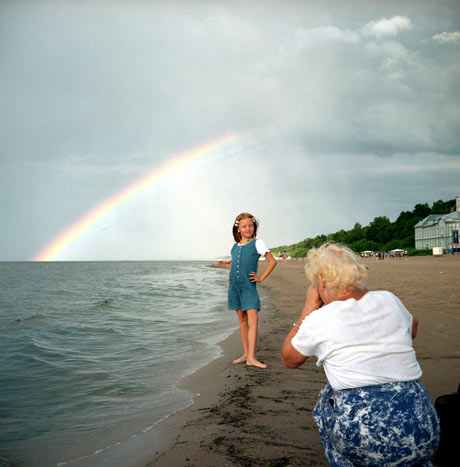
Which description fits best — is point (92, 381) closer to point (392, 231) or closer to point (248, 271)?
Result: point (248, 271)

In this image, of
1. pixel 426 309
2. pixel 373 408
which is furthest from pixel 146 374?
pixel 426 309

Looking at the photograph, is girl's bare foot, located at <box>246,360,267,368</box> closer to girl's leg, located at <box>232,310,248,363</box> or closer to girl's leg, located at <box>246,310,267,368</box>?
girl's leg, located at <box>246,310,267,368</box>

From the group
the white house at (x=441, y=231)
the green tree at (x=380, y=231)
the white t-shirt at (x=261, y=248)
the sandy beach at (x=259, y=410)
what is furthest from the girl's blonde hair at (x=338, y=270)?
the green tree at (x=380, y=231)

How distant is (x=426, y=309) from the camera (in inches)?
361

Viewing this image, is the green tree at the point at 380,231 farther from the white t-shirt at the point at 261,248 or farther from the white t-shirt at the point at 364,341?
the white t-shirt at the point at 364,341

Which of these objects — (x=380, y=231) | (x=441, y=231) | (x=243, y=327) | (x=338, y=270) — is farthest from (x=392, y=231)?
(x=338, y=270)

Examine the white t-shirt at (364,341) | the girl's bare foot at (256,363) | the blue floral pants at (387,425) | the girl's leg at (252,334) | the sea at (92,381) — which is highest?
the white t-shirt at (364,341)

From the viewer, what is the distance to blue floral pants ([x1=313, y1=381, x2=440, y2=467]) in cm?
176

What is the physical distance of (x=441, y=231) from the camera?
85.9 meters

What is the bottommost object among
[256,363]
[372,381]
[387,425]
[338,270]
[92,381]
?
[92,381]

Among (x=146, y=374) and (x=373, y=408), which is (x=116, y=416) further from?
(x=373, y=408)

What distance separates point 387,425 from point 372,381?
0.63 feet

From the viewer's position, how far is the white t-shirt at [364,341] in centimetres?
182

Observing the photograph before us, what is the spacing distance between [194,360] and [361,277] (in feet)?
15.8
